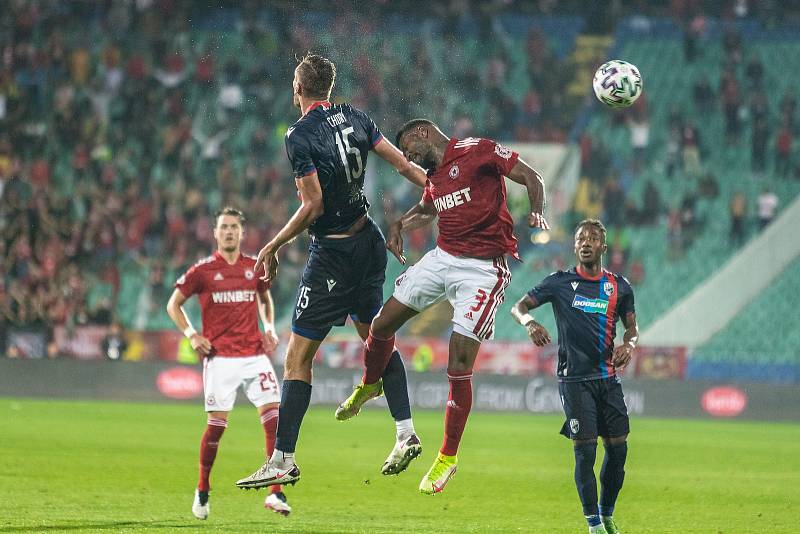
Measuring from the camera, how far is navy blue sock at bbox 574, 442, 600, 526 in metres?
8.55

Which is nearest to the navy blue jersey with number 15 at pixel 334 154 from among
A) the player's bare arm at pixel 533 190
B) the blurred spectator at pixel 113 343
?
the player's bare arm at pixel 533 190

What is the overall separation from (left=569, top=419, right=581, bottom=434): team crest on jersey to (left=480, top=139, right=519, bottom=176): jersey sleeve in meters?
1.81

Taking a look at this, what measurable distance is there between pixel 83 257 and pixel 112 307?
1.42 meters

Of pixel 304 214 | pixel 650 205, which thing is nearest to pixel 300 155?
pixel 304 214

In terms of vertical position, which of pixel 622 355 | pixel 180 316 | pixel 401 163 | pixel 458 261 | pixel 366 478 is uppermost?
pixel 401 163

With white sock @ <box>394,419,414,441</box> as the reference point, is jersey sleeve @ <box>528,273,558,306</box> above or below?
above

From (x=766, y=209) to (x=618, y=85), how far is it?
17.9 m

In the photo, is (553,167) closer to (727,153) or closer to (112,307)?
(727,153)

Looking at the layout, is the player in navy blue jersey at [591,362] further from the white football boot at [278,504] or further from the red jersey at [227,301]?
the red jersey at [227,301]

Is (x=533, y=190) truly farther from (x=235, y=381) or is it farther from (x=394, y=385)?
(x=235, y=381)

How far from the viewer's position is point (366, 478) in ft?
43.2

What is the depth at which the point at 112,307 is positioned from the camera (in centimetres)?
2414

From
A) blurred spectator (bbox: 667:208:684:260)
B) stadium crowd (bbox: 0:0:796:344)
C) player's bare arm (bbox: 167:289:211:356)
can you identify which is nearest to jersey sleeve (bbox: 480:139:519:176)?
player's bare arm (bbox: 167:289:211:356)

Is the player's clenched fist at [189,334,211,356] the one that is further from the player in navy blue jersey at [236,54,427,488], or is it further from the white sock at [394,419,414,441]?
the white sock at [394,419,414,441]
